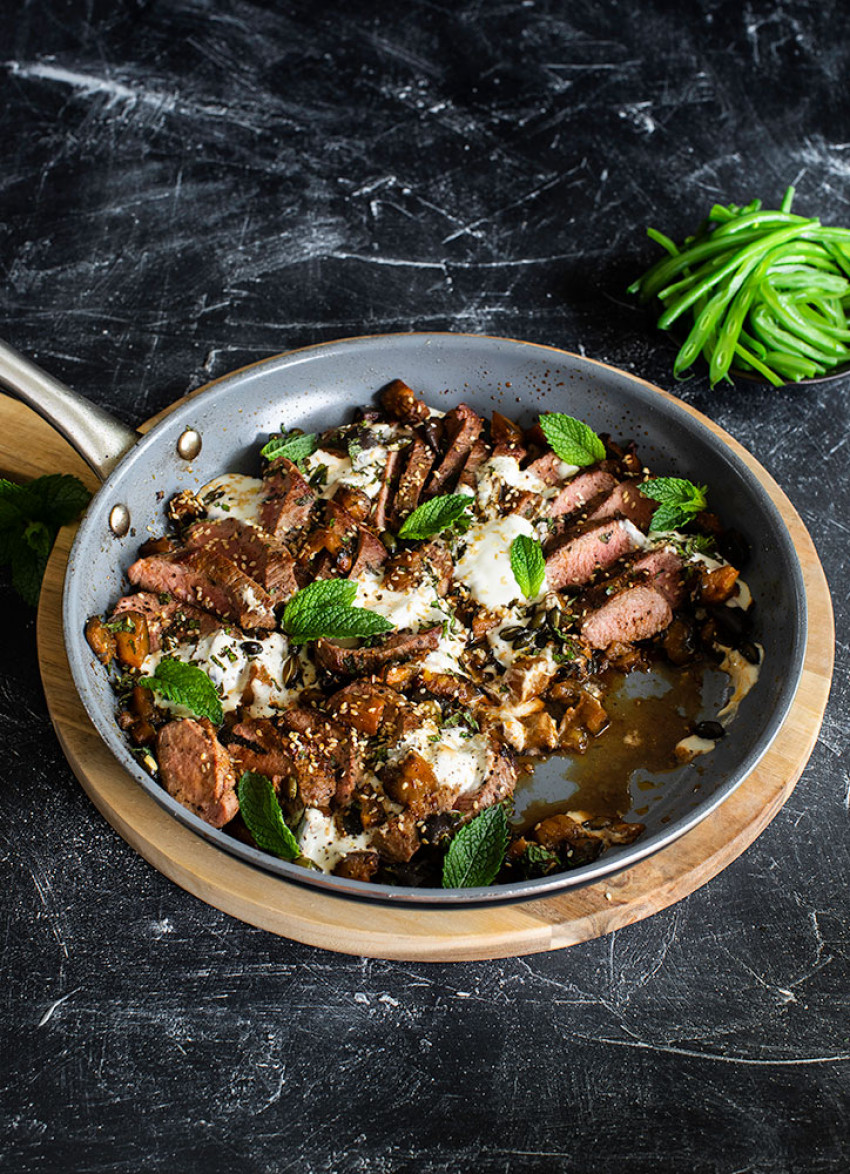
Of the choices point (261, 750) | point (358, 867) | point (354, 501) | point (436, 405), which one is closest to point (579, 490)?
point (436, 405)

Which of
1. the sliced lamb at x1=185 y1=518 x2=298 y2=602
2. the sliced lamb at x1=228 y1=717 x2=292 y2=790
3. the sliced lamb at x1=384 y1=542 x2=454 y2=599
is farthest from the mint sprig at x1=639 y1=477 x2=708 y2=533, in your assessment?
the sliced lamb at x1=228 y1=717 x2=292 y2=790

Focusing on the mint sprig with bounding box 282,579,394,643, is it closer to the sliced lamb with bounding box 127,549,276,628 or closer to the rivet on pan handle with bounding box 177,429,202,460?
the sliced lamb with bounding box 127,549,276,628

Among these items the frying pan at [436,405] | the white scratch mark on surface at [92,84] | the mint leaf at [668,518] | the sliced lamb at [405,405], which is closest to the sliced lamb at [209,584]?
the frying pan at [436,405]

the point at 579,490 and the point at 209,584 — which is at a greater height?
the point at 579,490

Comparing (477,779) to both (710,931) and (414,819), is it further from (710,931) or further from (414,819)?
(710,931)

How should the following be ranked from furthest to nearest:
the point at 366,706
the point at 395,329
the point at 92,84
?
the point at 92,84
the point at 395,329
the point at 366,706

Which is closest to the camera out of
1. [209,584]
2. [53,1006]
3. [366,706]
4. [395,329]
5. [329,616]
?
[53,1006]

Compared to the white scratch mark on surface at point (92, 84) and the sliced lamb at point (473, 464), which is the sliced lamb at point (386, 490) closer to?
the sliced lamb at point (473, 464)

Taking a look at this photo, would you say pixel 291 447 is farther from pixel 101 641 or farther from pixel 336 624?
pixel 101 641
